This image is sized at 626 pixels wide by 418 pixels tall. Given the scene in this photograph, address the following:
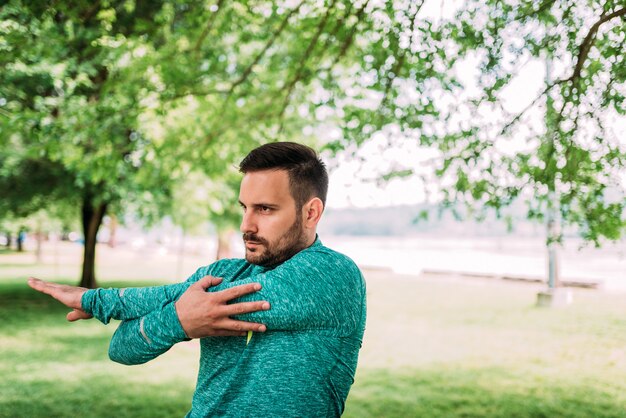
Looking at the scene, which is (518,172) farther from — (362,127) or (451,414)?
(451,414)

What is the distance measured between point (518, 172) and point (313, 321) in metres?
4.32

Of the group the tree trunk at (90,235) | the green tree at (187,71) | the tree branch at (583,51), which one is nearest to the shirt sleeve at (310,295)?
the tree branch at (583,51)

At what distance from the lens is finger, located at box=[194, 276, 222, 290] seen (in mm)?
1691

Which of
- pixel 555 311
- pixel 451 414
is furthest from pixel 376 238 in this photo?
pixel 451 414

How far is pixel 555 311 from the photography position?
13945mm

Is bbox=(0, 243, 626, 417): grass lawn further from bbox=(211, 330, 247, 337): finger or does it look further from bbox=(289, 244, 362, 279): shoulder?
bbox=(211, 330, 247, 337): finger

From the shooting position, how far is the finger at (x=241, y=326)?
161cm

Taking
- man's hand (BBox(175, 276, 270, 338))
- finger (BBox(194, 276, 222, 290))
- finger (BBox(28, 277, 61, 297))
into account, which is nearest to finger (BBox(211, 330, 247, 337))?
man's hand (BBox(175, 276, 270, 338))

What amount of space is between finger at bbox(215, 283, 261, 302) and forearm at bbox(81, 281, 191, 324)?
19 centimetres

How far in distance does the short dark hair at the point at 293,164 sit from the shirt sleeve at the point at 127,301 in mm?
447

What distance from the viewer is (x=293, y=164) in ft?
6.01

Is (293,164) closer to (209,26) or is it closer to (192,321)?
(192,321)

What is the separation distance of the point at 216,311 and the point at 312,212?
0.49 metres

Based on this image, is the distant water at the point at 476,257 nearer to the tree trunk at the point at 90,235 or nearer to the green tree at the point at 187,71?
the tree trunk at the point at 90,235
